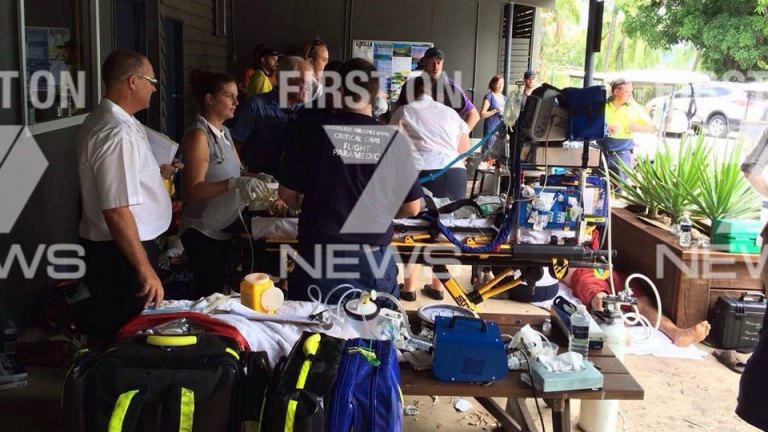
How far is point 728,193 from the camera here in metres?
4.53

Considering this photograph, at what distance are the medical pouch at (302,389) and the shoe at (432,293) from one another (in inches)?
127

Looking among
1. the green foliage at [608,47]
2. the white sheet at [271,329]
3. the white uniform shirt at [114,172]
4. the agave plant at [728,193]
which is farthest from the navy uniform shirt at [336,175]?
the green foliage at [608,47]

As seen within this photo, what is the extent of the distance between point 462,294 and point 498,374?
1538mm

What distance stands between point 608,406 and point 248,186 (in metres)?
1.87

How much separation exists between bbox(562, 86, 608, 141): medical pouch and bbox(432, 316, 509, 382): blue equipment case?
1448 mm

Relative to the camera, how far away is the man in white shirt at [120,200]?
2.40 metres

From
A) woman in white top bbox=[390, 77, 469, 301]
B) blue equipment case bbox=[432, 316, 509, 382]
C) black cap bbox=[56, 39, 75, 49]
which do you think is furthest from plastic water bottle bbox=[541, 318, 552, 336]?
black cap bbox=[56, 39, 75, 49]

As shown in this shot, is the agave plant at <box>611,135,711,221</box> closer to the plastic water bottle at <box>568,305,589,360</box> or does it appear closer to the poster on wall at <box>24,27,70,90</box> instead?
the plastic water bottle at <box>568,305,589,360</box>

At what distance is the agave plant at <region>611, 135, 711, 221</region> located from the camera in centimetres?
476

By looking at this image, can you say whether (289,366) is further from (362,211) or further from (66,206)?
(66,206)

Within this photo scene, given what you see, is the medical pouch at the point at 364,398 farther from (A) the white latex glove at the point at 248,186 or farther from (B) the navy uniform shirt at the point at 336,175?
(A) the white latex glove at the point at 248,186

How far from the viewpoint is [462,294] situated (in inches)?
140

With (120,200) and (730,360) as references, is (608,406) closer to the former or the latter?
(730,360)

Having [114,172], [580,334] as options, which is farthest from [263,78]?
[580,334]
